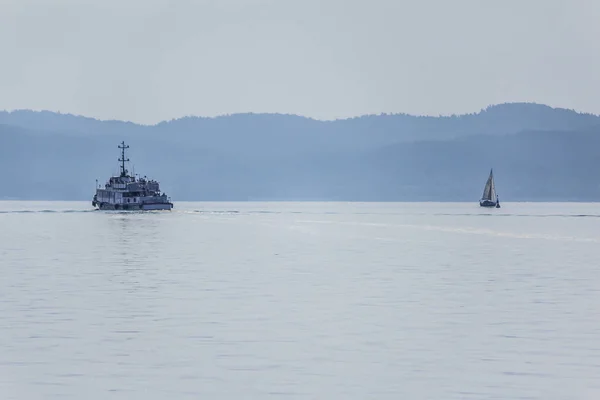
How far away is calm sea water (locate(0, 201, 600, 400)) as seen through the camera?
78.0 ft

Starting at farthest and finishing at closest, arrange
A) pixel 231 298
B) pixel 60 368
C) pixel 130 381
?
pixel 231 298 → pixel 60 368 → pixel 130 381

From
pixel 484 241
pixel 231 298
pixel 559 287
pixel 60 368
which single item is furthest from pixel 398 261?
pixel 60 368

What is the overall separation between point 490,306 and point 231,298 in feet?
32.3

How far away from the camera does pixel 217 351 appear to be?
1115 inches

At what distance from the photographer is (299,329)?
32.9 meters

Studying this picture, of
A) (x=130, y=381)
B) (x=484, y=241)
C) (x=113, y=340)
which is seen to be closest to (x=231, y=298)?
(x=113, y=340)

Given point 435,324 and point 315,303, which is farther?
point 315,303

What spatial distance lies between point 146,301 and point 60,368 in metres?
15.7

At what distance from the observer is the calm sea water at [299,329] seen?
936 inches

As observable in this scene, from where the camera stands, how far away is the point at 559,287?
47.9 meters

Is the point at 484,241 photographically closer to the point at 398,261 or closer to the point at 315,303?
the point at 398,261

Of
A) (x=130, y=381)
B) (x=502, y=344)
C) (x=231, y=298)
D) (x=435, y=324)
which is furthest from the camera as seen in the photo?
(x=231, y=298)

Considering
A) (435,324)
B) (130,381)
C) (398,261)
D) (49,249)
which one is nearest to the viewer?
(130,381)

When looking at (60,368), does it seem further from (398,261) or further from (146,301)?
(398,261)
